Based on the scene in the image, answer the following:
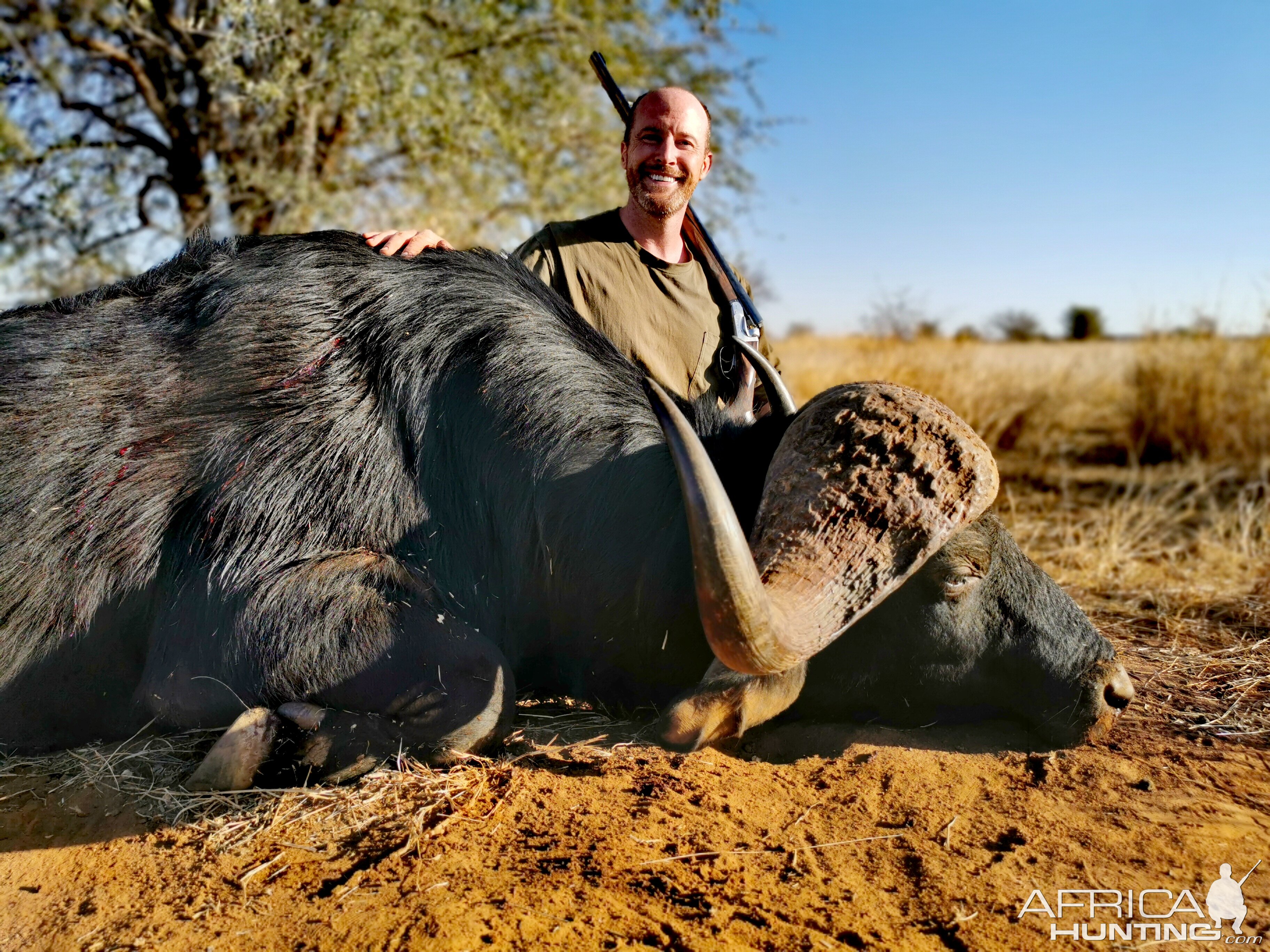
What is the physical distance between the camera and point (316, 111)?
768 cm

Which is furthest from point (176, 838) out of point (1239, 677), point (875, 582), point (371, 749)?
point (1239, 677)

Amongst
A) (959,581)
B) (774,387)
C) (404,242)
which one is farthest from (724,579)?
(404,242)

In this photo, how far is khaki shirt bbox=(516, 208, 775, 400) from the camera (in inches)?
167

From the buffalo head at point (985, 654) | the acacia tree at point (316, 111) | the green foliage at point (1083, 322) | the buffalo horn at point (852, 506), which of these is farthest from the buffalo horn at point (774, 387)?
the green foliage at point (1083, 322)

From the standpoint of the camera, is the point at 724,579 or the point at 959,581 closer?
the point at 724,579

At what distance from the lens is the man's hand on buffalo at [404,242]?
338cm

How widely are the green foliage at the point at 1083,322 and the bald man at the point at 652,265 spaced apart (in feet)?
141

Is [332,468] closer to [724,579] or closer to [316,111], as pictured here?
[724,579]

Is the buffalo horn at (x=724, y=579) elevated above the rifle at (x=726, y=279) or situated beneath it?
situated beneath

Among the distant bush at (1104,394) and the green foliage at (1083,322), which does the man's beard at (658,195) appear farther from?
the green foliage at (1083,322)

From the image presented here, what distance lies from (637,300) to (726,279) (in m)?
0.48

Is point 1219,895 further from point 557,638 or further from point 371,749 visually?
point 371,749

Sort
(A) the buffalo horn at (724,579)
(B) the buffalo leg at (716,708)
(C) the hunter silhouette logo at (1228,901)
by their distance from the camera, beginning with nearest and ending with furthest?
(A) the buffalo horn at (724,579) → (C) the hunter silhouette logo at (1228,901) → (B) the buffalo leg at (716,708)

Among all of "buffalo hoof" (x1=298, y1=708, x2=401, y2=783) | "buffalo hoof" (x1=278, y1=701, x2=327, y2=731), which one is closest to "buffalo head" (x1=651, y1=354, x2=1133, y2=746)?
"buffalo hoof" (x1=298, y1=708, x2=401, y2=783)
